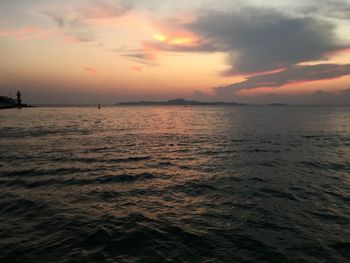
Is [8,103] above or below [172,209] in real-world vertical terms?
above

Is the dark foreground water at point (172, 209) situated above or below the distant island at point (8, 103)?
below

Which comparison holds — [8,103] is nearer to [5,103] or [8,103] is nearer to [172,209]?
[5,103]

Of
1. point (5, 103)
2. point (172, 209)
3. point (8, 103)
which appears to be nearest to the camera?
point (172, 209)

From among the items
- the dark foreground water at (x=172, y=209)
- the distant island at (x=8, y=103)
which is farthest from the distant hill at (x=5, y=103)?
the dark foreground water at (x=172, y=209)

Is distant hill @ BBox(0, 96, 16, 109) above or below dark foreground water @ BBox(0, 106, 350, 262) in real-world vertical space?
above

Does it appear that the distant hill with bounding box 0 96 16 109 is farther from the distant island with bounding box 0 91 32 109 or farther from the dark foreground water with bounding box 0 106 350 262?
the dark foreground water with bounding box 0 106 350 262

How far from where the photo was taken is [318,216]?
41.7 ft

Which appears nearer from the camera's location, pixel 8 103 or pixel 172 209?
pixel 172 209

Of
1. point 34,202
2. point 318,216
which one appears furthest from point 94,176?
point 318,216

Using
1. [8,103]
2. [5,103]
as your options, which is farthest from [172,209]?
[8,103]

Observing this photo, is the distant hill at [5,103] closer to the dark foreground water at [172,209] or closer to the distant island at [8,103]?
the distant island at [8,103]

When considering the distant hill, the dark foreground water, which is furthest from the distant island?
the dark foreground water

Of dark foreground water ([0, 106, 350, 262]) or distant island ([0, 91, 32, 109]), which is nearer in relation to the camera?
dark foreground water ([0, 106, 350, 262])

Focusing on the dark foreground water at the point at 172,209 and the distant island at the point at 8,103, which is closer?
the dark foreground water at the point at 172,209
